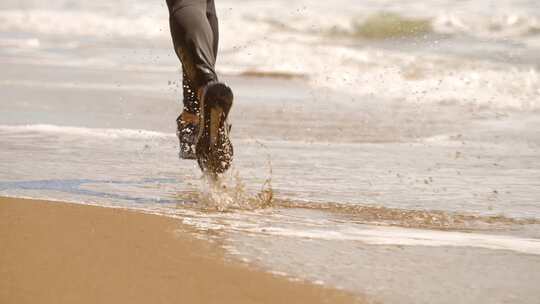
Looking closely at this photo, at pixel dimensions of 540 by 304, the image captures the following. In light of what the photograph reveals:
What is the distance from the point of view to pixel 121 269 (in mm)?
3023

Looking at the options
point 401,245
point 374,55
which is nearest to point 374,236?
point 401,245

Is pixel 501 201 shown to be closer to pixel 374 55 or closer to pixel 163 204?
pixel 163 204

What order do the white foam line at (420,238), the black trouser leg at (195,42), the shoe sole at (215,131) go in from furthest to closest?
the black trouser leg at (195,42) < the shoe sole at (215,131) < the white foam line at (420,238)

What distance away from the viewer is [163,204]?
445 centimetres

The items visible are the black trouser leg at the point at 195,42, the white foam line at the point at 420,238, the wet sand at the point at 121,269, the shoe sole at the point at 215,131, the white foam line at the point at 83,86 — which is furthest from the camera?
the white foam line at the point at 83,86

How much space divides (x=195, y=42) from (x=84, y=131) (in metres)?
2.64

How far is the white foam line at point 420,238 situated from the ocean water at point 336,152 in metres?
0.01

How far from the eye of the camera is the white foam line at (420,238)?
377 cm

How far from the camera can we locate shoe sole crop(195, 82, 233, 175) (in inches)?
169

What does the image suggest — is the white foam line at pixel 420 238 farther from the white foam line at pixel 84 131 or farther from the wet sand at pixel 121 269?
the white foam line at pixel 84 131

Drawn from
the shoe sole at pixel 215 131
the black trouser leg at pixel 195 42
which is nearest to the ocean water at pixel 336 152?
the shoe sole at pixel 215 131

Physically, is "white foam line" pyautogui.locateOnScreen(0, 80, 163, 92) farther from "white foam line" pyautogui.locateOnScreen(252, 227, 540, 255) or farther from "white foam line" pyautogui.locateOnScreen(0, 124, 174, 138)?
"white foam line" pyautogui.locateOnScreen(252, 227, 540, 255)

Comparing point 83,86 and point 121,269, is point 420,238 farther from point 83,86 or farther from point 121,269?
point 83,86

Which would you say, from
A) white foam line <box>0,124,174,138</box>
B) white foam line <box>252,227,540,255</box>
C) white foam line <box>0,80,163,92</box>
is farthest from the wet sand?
white foam line <box>0,80,163,92</box>
